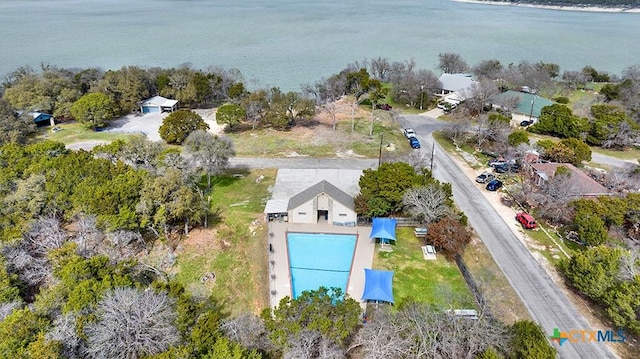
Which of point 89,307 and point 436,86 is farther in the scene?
point 436,86

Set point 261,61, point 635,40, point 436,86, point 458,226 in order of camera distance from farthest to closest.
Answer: point 635,40, point 261,61, point 436,86, point 458,226

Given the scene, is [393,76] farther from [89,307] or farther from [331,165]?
[89,307]

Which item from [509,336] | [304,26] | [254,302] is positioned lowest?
[254,302]

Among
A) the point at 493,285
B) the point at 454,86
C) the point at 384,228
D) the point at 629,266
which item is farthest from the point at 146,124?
the point at 629,266

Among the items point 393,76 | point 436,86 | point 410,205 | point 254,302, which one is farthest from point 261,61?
point 254,302

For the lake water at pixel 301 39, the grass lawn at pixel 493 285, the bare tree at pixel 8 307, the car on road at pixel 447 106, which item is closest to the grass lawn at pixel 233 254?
the bare tree at pixel 8 307

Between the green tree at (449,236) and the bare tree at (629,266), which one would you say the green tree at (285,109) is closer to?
the green tree at (449,236)

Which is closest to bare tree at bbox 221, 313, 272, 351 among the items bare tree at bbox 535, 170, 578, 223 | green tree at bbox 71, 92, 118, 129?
bare tree at bbox 535, 170, 578, 223
